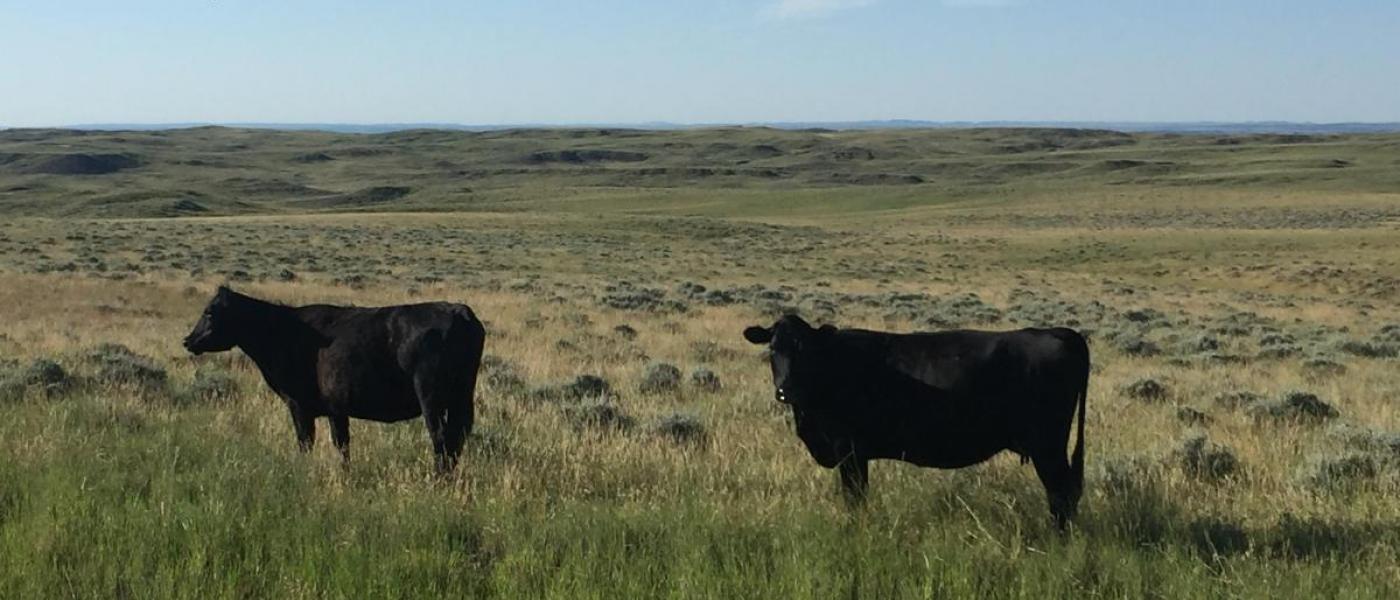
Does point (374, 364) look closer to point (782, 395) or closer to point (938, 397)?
point (782, 395)

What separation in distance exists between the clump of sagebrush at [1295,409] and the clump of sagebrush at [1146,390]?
1.30 m

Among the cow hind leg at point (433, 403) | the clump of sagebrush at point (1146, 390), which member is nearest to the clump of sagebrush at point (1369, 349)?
the clump of sagebrush at point (1146, 390)

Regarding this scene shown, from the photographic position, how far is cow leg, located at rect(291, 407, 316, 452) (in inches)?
302

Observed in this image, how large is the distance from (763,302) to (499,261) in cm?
1594

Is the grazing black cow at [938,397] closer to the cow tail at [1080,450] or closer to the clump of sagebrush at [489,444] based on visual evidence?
the cow tail at [1080,450]

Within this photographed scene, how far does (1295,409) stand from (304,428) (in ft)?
30.0

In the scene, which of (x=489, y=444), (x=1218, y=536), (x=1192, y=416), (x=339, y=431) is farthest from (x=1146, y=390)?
(x=339, y=431)

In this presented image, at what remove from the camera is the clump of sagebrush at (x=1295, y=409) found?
10367 millimetres

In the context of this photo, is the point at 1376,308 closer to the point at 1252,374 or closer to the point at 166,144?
the point at 1252,374

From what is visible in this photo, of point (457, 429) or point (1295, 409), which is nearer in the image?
point (457, 429)

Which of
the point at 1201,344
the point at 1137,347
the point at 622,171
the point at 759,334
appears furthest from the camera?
the point at 622,171

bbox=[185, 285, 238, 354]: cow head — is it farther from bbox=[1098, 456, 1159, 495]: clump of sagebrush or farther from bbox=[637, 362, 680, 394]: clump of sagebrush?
bbox=[1098, 456, 1159, 495]: clump of sagebrush

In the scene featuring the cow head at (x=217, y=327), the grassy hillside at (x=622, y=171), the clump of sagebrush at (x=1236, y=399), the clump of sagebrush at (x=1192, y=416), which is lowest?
the grassy hillside at (x=622, y=171)

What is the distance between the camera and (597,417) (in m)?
9.42
